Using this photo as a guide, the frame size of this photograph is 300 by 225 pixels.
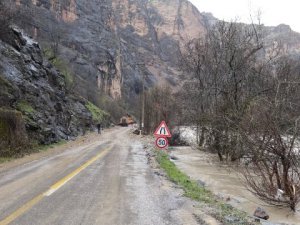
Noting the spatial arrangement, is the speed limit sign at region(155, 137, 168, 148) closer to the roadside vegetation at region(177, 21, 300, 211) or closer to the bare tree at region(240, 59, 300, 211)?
the roadside vegetation at region(177, 21, 300, 211)

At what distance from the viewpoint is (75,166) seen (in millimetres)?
16016

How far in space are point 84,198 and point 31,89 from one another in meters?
22.9

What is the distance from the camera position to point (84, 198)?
30.3 feet

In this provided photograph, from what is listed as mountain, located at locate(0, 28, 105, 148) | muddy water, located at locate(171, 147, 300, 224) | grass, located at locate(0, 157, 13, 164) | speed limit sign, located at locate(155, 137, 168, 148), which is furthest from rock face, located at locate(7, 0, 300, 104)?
grass, located at locate(0, 157, 13, 164)

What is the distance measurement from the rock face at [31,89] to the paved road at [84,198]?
12.7 meters

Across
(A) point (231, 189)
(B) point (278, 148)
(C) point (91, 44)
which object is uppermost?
(C) point (91, 44)

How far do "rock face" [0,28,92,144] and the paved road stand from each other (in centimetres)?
1271

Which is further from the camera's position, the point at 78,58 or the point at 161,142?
the point at 78,58

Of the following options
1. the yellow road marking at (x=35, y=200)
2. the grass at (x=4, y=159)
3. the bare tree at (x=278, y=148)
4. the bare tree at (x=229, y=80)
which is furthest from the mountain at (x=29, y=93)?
the bare tree at (x=278, y=148)

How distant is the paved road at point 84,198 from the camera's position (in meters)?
7.39

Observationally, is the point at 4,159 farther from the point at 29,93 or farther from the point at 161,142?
the point at 29,93

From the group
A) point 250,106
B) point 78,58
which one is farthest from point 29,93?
point 78,58

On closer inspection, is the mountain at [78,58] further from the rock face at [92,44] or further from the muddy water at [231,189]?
the muddy water at [231,189]

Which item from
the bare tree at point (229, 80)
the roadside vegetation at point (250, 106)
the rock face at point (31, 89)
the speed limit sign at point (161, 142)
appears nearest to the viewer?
the roadside vegetation at point (250, 106)
